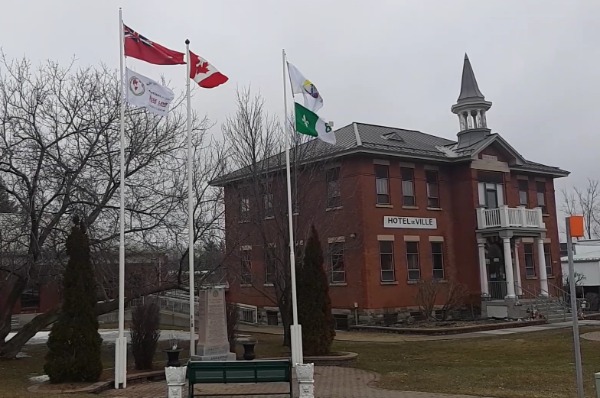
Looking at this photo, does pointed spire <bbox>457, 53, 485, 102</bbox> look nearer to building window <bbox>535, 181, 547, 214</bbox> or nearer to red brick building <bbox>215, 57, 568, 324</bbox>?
red brick building <bbox>215, 57, 568, 324</bbox>

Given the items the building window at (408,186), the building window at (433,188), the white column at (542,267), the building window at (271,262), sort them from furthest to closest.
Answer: the white column at (542,267) → the building window at (433,188) → the building window at (408,186) → the building window at (271,262)

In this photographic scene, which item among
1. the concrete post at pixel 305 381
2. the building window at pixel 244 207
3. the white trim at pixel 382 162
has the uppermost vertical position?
the white trim at pixel 382 162

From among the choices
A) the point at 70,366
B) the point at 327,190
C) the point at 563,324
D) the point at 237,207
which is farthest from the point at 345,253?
the point at 70,366

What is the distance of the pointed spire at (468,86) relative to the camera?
121 feet

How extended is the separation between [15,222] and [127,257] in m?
4.97

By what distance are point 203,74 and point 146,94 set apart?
2.36 m

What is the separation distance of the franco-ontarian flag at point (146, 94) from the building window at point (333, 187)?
11.4 m

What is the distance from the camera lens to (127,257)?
854 inches

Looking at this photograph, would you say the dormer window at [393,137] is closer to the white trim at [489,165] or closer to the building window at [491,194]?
the white trim at [489,165]

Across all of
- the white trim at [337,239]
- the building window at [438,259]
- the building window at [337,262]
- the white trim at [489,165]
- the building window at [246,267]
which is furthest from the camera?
the white trim at [489,165]

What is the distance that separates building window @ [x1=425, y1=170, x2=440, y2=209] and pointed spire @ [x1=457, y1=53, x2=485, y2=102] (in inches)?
238

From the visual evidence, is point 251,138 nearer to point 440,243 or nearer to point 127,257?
point 127,257

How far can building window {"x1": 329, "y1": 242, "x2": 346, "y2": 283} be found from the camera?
2715 centimetres

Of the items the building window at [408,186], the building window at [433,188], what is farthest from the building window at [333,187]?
the building window at [433,188]
